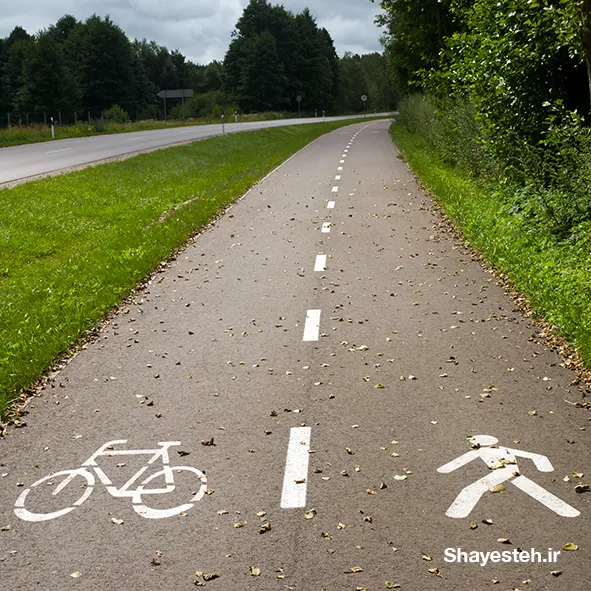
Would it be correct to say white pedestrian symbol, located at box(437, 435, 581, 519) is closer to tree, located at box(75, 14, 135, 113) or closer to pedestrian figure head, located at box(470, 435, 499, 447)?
pedestrian figure head, located at box(470, 435, 499, 447)

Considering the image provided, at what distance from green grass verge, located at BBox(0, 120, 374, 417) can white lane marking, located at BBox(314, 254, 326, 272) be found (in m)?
2.50

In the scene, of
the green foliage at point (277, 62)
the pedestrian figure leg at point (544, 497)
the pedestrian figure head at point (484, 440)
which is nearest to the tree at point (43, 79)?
the green foliage at point (277, 62)

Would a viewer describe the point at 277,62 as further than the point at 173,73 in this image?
No

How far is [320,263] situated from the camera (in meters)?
12.1

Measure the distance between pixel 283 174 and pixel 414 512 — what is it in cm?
2254

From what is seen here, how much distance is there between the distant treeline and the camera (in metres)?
84.7

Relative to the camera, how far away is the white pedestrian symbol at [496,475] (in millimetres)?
4562

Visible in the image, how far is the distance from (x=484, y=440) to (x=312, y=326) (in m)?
3.40

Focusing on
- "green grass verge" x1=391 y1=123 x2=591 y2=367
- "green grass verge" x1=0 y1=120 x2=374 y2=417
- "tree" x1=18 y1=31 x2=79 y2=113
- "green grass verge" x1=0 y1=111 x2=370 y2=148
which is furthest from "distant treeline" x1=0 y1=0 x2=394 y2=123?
"green grass verge" x1=391 y1=123 x2=591 y2=367

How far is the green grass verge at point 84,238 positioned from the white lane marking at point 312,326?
2.47m

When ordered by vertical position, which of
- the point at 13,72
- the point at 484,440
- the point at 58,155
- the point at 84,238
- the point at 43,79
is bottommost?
the point at 484,440

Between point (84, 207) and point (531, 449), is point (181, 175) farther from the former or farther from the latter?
point (531, 449)

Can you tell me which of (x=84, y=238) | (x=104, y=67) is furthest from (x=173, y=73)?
(x=84, y=238)

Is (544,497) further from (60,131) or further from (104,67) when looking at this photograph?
(104,67)
